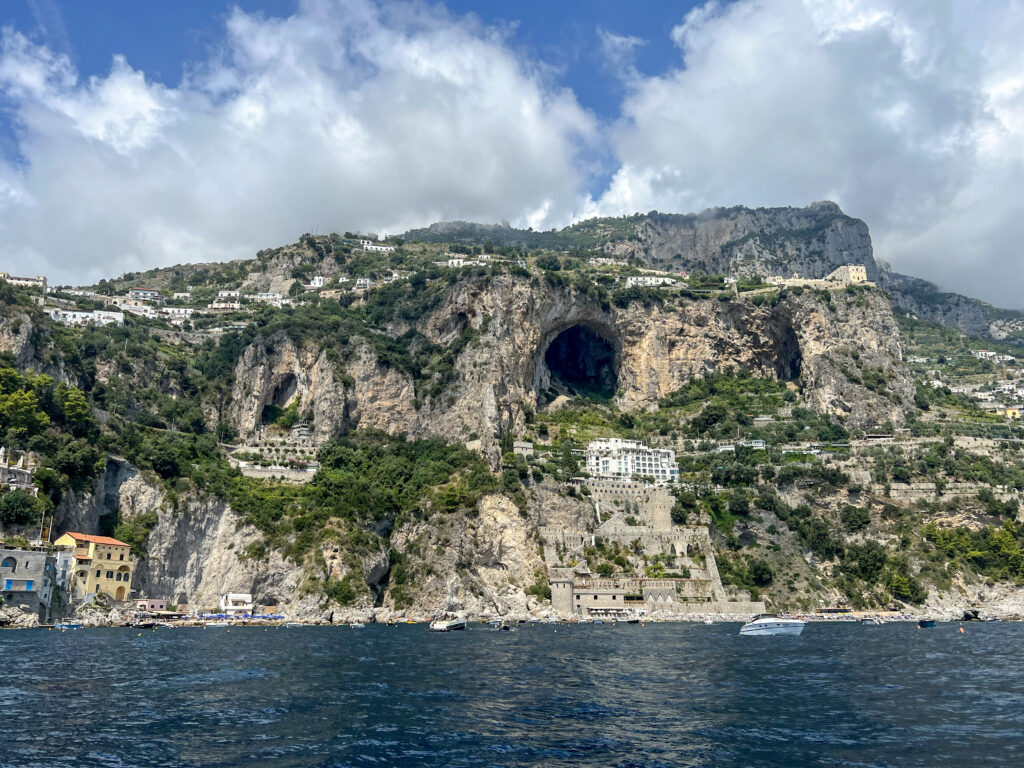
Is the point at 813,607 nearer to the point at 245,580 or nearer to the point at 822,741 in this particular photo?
the point at 245,580

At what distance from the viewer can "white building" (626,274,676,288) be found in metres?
117

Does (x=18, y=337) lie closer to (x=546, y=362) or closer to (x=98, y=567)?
(x=98, y=567)

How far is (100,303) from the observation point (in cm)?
10869

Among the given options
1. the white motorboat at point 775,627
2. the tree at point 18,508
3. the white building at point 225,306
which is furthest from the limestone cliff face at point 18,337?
the white motorboat at point 775,627

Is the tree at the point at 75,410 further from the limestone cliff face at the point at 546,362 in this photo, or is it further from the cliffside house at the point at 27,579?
the limestone cliff face at the point at 546,362

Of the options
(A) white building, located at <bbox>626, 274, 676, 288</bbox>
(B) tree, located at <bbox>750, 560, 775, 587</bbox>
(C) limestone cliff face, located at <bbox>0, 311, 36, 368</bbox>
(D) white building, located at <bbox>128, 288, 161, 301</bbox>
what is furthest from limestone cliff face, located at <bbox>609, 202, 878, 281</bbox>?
(C) limestone cliff face, located at <bbox>0, 311, 36, 368</bbox>

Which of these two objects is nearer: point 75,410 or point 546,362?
point 75,410

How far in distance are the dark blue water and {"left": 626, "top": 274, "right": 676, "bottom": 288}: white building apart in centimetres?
7945

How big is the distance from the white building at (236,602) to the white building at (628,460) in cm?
3599

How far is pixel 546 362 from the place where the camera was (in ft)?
364

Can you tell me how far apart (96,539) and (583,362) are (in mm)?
71722

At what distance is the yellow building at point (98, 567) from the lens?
5472 centimetres

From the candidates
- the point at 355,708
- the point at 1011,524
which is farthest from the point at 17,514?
the point at 1011,524

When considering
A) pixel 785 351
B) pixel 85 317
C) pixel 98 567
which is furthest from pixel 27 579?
pixel 785 351
